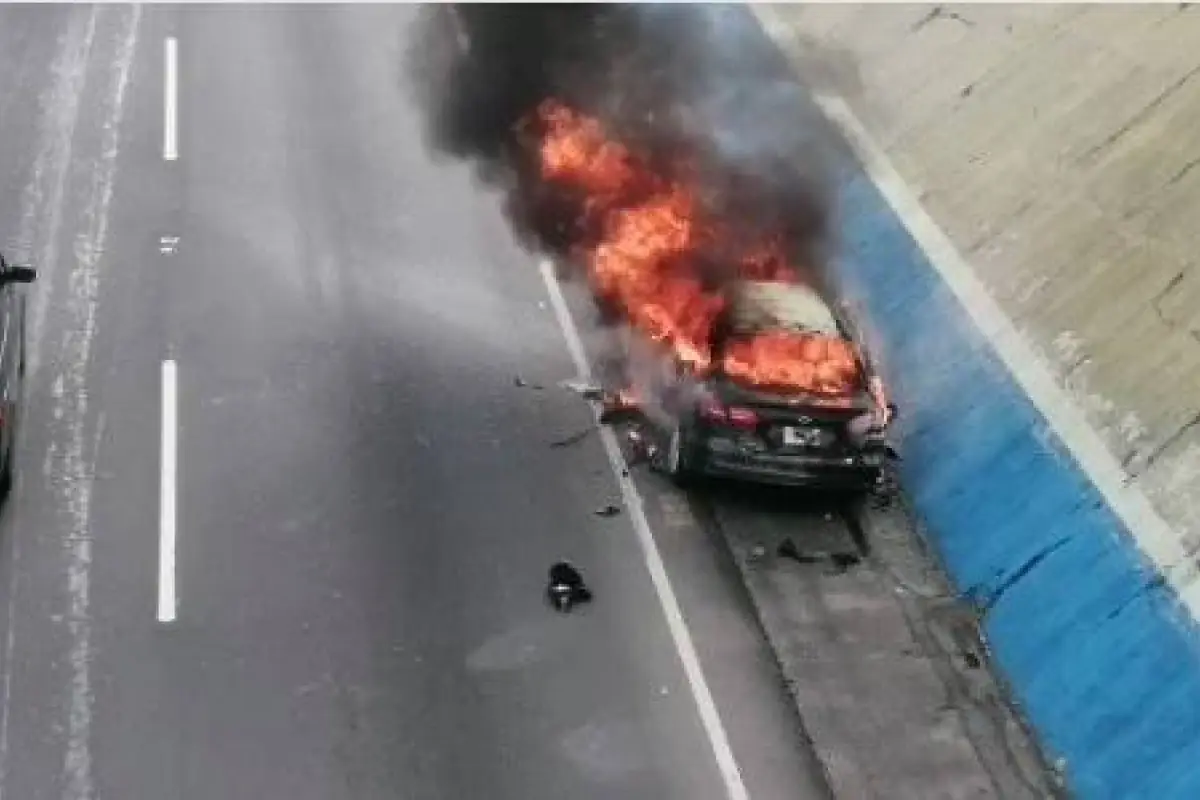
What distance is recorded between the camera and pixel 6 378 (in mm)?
14438

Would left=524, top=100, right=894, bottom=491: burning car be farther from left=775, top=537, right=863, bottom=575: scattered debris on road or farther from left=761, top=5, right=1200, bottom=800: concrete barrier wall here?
left=761, top=5, right=1200, bottom=800: concrete barrier wall

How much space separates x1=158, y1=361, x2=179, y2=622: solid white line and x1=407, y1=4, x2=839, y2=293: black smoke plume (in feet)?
15.0

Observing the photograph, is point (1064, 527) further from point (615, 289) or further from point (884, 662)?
point (615, 289)

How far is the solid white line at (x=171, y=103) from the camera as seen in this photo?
2023 cm

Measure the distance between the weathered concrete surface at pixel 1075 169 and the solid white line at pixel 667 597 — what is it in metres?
3.76

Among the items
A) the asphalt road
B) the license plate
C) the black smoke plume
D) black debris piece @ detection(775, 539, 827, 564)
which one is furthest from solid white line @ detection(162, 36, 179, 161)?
black debris piece @ detection(775, 539, 827, 564)

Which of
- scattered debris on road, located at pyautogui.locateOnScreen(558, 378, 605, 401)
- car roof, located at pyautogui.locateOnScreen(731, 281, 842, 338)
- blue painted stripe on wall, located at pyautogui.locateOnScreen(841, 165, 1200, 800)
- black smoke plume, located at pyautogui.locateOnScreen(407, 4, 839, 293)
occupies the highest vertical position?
black smoke plume, located at pyautogui.locateOnScreen(407, 4, 839, 293)

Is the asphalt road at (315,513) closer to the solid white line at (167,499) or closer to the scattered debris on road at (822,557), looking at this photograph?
the solid white line at (167,499)

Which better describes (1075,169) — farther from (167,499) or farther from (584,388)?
(167,499)

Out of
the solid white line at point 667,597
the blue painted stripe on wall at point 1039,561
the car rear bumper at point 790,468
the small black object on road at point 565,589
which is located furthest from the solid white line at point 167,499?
the blue painted stripe on wall at point 1039,561

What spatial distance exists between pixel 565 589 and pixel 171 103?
10253 millimetres

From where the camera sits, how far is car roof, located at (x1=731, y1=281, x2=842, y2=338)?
49.1 feet

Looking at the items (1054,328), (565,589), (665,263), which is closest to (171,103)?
(665,263)

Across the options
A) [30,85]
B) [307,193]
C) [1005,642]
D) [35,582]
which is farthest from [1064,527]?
[30,85]
